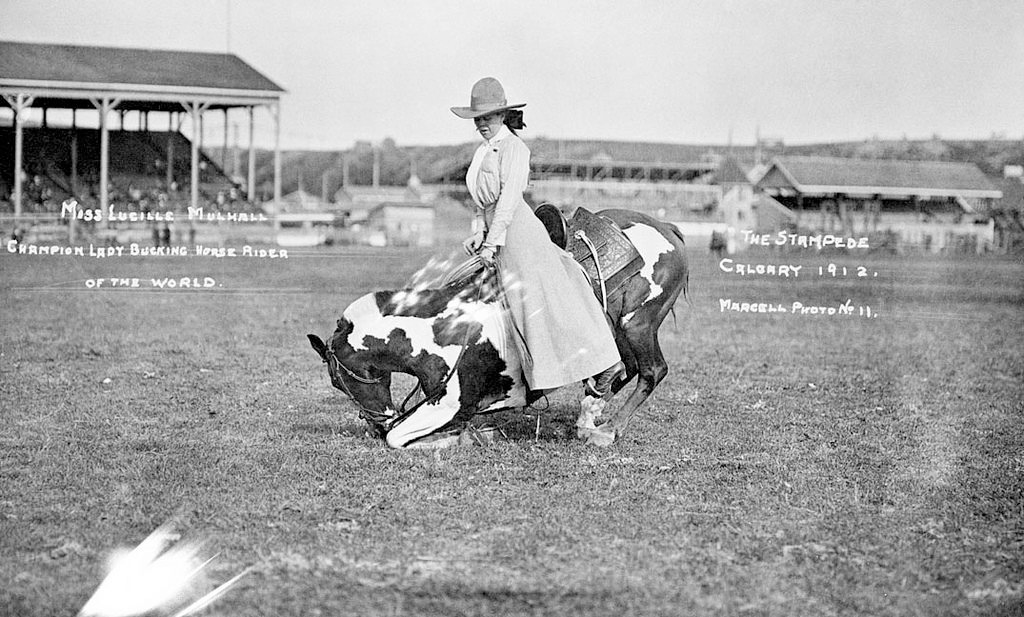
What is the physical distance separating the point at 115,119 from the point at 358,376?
29150 millimetres

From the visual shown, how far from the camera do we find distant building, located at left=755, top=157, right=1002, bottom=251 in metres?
31.3

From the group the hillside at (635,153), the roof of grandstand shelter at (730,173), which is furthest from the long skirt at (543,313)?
the roof of grandstand shelter at (730,173)

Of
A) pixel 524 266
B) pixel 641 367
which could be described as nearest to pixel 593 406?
pixel 641 367

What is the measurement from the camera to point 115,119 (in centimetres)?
3256

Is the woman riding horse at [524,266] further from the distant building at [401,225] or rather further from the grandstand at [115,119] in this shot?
the distant building at [401,225]

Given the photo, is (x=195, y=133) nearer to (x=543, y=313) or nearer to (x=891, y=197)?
(x=543, y=313)

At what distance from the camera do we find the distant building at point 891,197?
31.3 metres

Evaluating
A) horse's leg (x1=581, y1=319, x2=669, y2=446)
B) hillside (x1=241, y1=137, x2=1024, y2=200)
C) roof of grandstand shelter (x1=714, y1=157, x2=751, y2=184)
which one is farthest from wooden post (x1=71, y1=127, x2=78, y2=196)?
horse's leg (x1=581, y1=319, x2=669, y2=446)

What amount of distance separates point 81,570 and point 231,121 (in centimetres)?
2627

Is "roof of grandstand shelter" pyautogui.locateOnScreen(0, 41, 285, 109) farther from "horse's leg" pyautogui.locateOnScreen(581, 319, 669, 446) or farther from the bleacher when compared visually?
"horse's leg" pyautogui.locateOnScreen(581, 319, 669, 446)

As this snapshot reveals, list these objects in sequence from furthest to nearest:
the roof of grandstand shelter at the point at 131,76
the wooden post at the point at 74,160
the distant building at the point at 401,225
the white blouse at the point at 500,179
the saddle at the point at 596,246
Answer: the distant building at the point at 401,225
the wooden post at the point at 74,160
the roof of grandstand shelter at the point at 131,76
the saddle at the point at 596,246
the white blouse at the point at 500,179

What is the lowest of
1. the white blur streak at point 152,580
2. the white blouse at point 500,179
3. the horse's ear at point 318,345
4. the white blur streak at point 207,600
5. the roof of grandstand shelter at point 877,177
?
the white blur streak at point 152,580

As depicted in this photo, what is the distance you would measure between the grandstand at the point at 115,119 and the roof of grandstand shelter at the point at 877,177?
18.3 m

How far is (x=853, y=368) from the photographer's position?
10.3 m
